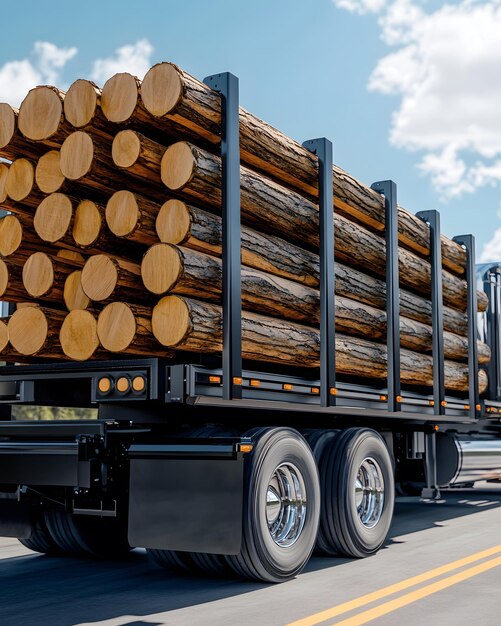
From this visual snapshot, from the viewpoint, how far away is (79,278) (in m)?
7.02

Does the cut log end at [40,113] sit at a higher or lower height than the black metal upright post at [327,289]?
higher

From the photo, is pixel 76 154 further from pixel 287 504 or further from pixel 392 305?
pixel 392 305

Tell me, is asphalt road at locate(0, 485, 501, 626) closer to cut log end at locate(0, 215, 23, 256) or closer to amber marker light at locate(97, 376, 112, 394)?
amber marker light at locate(97, 376, 112, 394)

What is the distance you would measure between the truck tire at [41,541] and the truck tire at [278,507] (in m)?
2.32

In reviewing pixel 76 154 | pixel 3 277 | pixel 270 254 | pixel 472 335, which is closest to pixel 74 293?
pixel 3 277

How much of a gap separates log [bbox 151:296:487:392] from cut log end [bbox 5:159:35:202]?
150 centimetres

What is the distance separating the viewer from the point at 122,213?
6.64 meters

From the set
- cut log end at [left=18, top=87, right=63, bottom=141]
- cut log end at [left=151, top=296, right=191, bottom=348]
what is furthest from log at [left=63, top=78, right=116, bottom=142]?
cut log end at [left=151, top=296, right=191, bottom=348]

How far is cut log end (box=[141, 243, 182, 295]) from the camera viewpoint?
640 centimetres

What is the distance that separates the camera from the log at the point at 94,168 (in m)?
6.72

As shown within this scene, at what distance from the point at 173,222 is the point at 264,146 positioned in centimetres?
122

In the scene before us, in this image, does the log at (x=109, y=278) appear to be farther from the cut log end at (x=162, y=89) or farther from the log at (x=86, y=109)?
the cut log end at (x=162, y=89)

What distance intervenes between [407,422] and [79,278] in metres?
4.25

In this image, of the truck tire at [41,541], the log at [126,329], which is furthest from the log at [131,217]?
the truck tire at [41,541]
